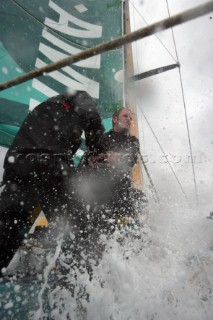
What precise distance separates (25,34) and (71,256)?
4.69 meters

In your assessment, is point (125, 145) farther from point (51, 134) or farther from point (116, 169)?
point (51, 134)

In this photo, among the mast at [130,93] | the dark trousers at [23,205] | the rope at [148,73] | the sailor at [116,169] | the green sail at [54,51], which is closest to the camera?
the dark trousers at [23,205]

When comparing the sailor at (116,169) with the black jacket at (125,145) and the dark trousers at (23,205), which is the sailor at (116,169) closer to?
the black jacket at (125,145)

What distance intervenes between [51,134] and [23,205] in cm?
53

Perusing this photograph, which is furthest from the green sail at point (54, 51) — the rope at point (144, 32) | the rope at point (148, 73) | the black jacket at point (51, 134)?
the rope at point (144, 32)

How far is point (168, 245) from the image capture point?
8.10ft

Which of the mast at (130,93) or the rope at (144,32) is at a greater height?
the mast at (130,93)

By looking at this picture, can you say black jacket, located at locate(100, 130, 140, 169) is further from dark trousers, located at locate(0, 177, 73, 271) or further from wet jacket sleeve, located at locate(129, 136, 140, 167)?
dark trousers, located at locate(0, 177, 73, 271)

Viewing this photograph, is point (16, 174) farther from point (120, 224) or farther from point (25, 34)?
point (25, 34)

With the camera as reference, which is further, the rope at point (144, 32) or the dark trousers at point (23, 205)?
the dark trousers at point (23, 205)

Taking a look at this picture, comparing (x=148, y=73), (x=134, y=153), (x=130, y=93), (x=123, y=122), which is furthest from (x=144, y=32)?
(x=148, y=73)

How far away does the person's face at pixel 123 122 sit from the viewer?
3119 mm

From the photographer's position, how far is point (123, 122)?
3.12 m

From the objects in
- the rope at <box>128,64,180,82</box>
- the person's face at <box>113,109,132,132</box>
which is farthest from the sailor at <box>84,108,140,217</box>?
the rope at <box>128,64,180,82</box>
